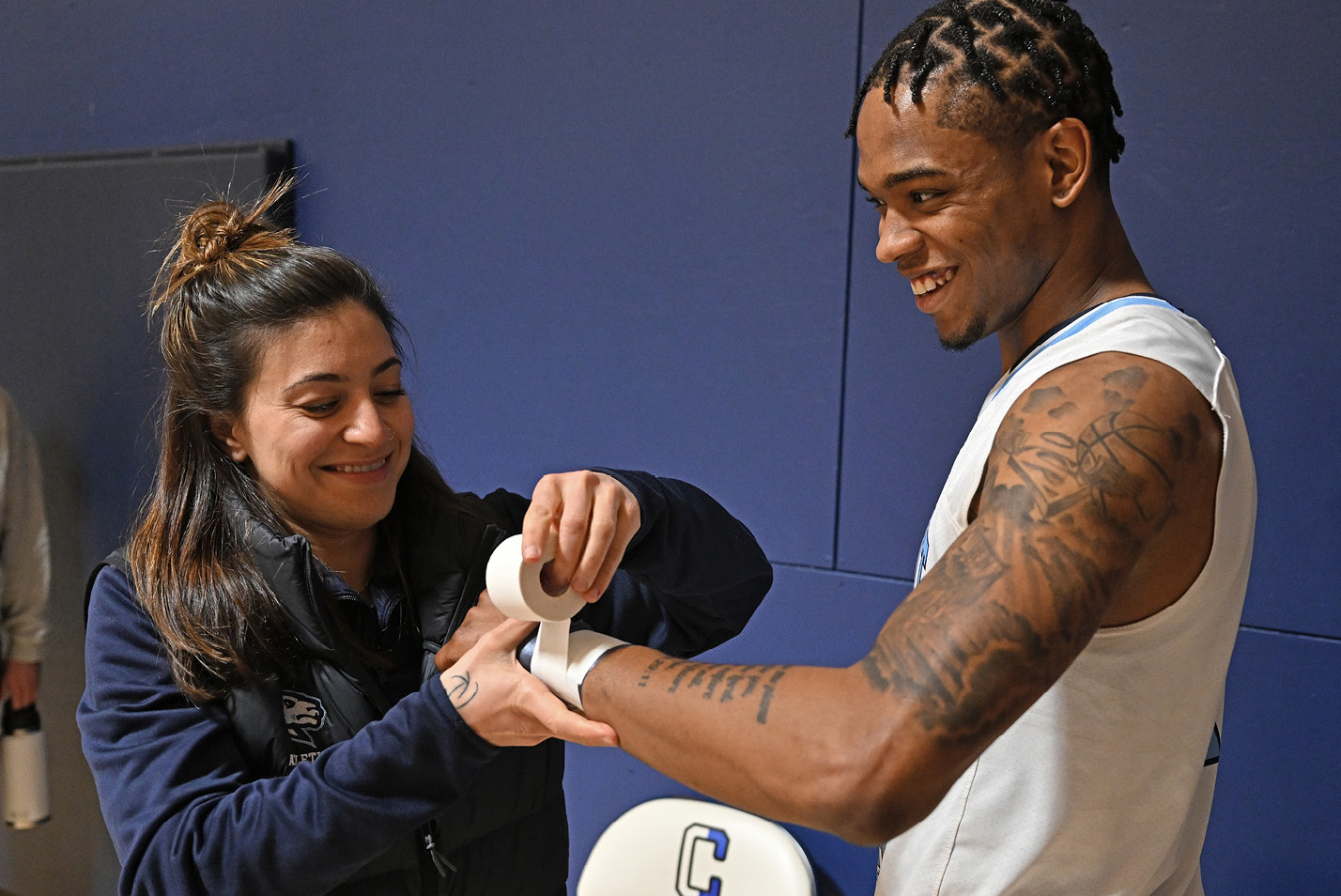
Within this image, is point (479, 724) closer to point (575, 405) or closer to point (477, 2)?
point (575, 405)

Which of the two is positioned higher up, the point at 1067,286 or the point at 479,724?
the point at 1067,286

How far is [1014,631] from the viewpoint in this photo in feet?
2.09

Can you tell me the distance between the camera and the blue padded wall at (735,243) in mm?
1589

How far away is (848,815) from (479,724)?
451 millimetres

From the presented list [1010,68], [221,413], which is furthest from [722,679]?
[221,413]

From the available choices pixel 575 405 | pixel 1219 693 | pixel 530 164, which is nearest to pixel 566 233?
pixel 530 164

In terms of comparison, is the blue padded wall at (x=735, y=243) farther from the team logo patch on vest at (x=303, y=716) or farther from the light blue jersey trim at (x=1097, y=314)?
the team logo patch on vest at (x=303, y=716)

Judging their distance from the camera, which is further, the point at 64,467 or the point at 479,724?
the point at 64,467

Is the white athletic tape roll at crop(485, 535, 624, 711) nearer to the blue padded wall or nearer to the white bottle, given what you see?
the blue padded wall

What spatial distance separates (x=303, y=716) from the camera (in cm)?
116

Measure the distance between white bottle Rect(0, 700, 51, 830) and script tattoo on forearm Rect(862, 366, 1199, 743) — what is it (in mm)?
2985

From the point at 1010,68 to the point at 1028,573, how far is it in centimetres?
50

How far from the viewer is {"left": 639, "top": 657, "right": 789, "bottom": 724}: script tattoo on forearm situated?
70 centimetres

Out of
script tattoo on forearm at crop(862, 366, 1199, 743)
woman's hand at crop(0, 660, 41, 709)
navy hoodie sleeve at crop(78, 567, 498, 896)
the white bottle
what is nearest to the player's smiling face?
script tattoo on forearm at crop(862, 366, 1199, 743)
